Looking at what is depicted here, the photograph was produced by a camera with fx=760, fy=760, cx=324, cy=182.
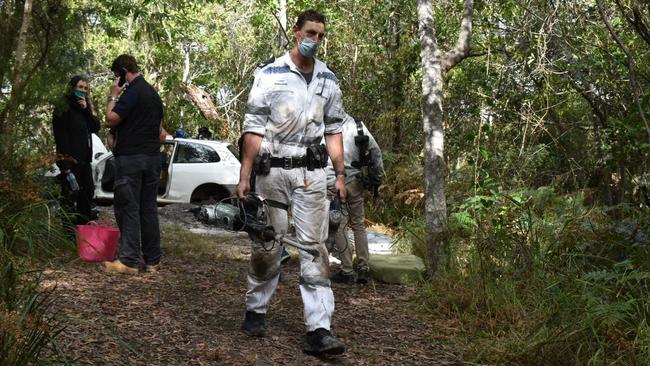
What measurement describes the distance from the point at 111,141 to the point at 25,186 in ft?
3.56

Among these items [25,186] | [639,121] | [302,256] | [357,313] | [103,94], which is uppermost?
[103,94]

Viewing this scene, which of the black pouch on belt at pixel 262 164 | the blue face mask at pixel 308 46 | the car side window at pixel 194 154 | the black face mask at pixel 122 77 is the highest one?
the black face mask at pixel 122 77

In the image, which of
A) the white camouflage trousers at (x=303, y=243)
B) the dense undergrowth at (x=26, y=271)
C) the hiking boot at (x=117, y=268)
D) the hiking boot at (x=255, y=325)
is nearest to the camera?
the dense undergrowth at (x=26, y=271)

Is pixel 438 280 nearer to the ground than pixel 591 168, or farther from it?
nearer to the ground

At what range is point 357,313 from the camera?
21.2 feet

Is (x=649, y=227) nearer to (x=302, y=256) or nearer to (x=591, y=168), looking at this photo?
(x=302, y=256)

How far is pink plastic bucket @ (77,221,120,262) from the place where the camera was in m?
6.85

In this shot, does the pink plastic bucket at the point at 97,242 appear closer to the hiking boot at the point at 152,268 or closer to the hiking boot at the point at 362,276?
the hiking boot at the point at 152,268

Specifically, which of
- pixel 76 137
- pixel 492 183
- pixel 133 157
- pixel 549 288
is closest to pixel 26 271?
pixel 133 157

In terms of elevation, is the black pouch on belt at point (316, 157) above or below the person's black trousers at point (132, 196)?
above

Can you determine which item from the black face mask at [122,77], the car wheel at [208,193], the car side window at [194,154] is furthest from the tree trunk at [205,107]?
the black face mask at [122,77]

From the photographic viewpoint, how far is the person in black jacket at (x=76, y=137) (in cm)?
772

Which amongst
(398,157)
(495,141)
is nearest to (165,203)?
(398,157)

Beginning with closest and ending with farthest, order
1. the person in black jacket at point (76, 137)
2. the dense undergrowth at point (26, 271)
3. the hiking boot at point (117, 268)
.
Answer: the dense undergrowth at point (26, 271) < the hiking boot at point (117, 268) < the person in black jacket at point (76, 137)
